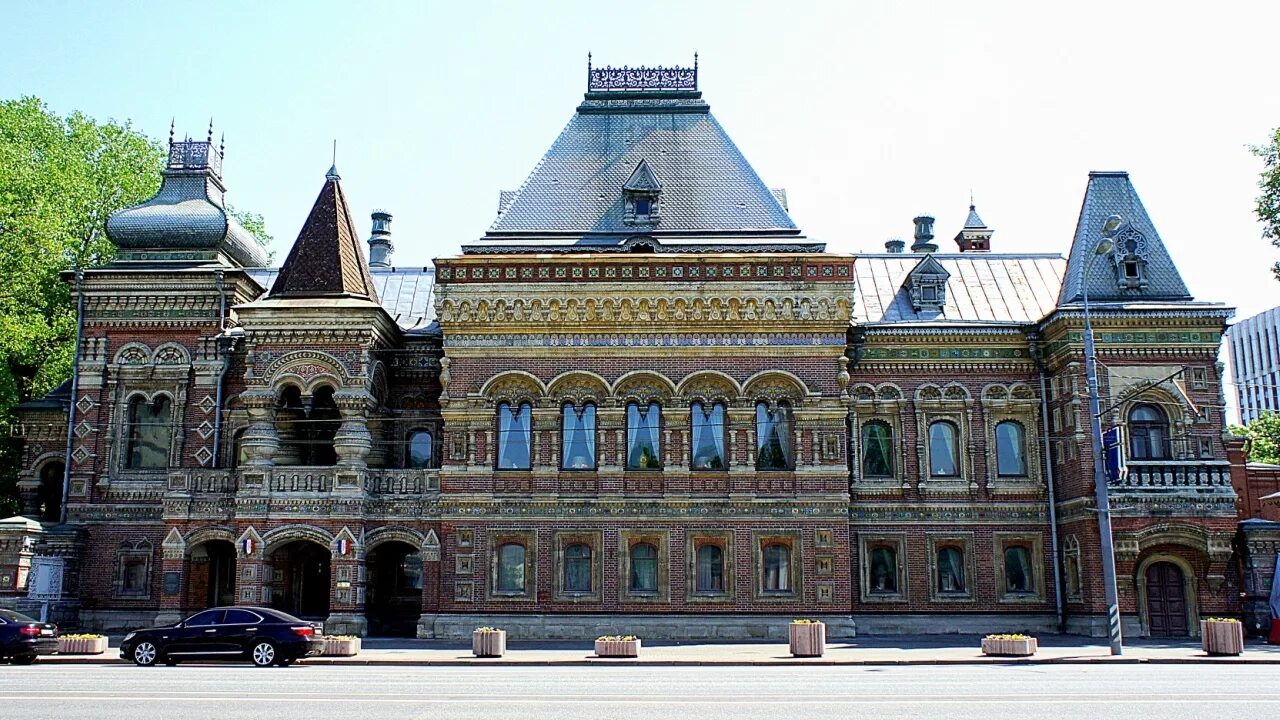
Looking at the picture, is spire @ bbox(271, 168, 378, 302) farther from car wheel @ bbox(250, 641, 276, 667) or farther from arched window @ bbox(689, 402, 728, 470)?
car wheel @ bbox(250, 641, 276, 667)

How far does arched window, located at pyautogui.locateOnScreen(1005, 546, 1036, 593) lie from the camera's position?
1294 inches

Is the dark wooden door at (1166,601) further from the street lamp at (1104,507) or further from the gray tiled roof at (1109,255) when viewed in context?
the gray tiled roof at (1109,255)

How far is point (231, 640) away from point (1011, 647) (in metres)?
16.6

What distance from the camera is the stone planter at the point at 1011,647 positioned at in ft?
80.1

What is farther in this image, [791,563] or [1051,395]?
[1051,395]

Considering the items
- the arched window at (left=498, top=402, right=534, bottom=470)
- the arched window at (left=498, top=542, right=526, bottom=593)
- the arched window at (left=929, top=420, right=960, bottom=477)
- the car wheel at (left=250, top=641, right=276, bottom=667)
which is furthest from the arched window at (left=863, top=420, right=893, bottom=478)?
the car wheel at (left=250, top=641, right=276, bottom=667)

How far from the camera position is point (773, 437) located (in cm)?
3159

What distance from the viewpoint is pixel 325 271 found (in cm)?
3325

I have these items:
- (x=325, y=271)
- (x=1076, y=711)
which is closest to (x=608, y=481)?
(x=325, y=271)

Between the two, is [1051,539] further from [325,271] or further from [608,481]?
[325,271]

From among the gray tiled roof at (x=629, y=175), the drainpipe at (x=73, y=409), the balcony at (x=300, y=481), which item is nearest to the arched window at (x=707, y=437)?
the gray tiled roof at (x=629, y=175)

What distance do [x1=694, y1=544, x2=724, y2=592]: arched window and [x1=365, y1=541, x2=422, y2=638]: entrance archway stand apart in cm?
826

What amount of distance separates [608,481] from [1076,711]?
18.2m

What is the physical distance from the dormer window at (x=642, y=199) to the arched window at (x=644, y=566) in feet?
30.7
